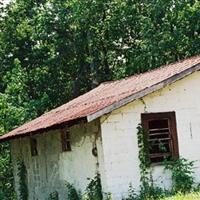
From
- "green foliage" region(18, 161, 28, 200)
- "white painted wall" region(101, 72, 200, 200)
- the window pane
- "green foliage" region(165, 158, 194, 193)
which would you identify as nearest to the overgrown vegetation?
"green foliage" region(18, 161, 28, 200)

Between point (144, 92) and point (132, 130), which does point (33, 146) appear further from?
point (144, 92)

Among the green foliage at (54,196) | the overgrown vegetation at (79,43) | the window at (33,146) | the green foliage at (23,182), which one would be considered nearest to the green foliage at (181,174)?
the green foliage at (54,196)

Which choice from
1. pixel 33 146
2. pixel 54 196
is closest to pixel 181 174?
pixel 54 196

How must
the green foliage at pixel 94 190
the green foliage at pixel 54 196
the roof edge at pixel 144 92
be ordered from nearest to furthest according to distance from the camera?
1. the roof edge at pixel 144 92
2. the green foliage at pixel 94 190
3. the green foliage at pixel 54 196

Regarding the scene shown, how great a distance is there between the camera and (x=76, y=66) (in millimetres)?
38062

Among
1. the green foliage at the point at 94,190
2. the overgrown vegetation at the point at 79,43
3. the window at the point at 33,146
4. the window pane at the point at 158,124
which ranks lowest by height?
the green foliage at the point at 94,190

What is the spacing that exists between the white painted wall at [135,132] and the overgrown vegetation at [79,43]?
14.7 meters

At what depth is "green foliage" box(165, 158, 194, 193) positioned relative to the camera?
15398mm

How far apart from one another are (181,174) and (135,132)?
5.71 ft

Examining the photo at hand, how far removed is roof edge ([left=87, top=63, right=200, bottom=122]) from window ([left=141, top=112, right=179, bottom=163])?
0.83 metres

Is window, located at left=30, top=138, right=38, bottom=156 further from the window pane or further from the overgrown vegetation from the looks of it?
the overgrown vegetation

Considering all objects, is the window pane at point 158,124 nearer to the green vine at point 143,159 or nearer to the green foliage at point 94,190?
the green vine at point 143,159

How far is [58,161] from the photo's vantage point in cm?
1892

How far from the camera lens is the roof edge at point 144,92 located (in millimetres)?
14391
